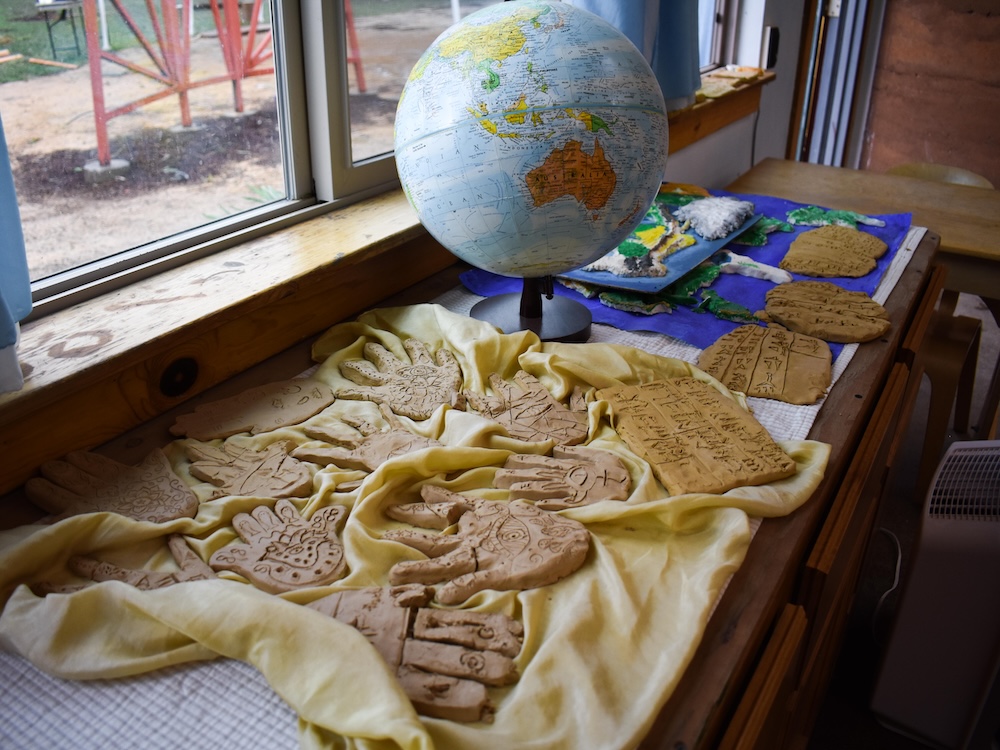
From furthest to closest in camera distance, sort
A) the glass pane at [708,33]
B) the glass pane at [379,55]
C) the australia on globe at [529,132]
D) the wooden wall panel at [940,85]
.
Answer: the wooden wall panel at [940,85], the glass pane at [708,33], the glass pane at [379,55], the australia on globe at [529,132]

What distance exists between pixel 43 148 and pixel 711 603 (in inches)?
40.6

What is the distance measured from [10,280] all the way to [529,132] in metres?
0.64

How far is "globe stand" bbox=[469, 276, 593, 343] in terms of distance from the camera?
1.33m

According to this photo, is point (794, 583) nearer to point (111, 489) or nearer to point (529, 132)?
point (529, 132)

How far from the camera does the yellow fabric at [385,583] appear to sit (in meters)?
0.66

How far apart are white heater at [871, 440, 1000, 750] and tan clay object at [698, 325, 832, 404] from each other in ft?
1.19

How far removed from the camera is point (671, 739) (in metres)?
0.66

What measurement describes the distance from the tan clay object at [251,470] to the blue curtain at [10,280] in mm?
215

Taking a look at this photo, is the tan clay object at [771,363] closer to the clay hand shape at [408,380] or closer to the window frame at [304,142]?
the clay hand shape at [408,380]

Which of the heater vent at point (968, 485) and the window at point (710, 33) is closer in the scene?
the heater vent at point (968, 485)

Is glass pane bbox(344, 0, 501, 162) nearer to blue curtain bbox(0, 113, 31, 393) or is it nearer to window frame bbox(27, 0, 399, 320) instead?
window frame bbox(27, 0, 399, 320)

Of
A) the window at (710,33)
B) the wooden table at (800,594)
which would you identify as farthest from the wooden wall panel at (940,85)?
the wooden table at (800,594)

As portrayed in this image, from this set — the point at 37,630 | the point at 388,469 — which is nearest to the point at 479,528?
the point at 388,469

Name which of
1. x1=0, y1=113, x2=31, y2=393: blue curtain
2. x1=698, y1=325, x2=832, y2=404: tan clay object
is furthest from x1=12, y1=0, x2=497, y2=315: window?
x1=698, y1=325, x2=832, y2=404: tan clay object
